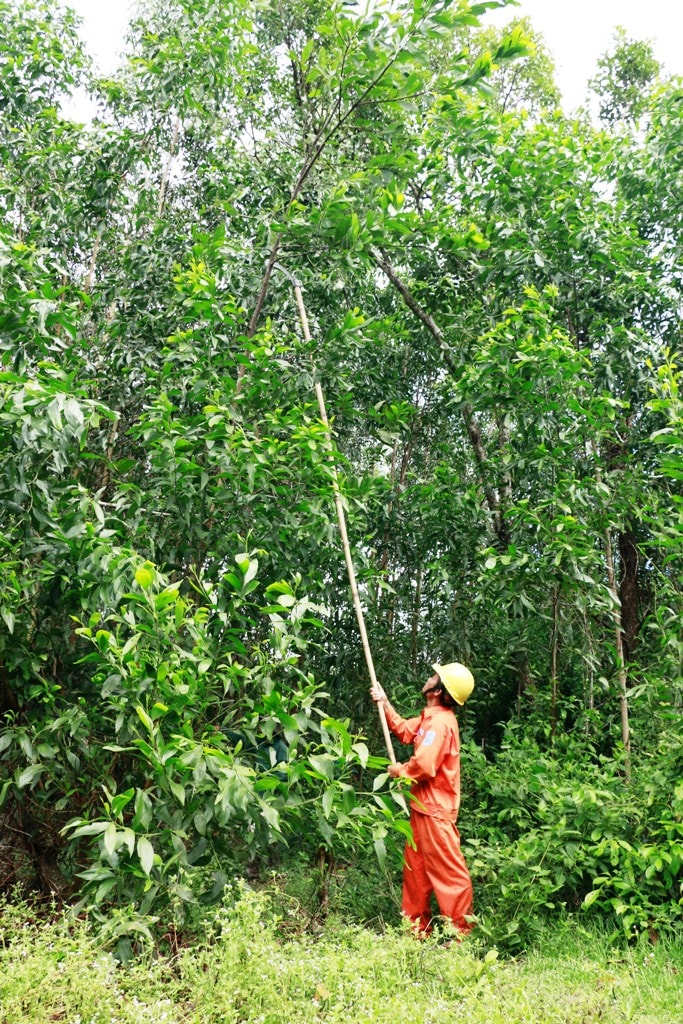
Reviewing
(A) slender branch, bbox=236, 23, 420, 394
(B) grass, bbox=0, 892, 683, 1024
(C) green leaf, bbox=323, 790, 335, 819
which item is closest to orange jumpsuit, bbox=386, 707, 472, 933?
(B) grass, bbox=0, 892, 683, 1024

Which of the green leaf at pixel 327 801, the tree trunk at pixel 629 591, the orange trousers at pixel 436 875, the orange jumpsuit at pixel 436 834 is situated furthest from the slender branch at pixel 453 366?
the green leaf at pixel 327 801

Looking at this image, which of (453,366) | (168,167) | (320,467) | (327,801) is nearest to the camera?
(327,801)

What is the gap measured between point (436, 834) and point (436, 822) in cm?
5

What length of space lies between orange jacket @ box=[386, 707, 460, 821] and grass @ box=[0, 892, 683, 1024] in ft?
2.77

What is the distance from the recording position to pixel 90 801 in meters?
3.51

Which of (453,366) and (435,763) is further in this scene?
(453,366)

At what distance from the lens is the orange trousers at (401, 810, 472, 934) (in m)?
3.79

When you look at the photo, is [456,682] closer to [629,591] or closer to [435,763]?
[435,763]

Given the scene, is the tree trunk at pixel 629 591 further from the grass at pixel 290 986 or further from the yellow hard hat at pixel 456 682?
the grass at pixel 290 986

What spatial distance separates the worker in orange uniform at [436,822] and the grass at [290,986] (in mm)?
675

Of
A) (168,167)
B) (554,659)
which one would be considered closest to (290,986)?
(554,659)

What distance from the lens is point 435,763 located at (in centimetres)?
392

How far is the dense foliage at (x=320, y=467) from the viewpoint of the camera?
317cm

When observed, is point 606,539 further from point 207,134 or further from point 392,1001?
point 207,134
